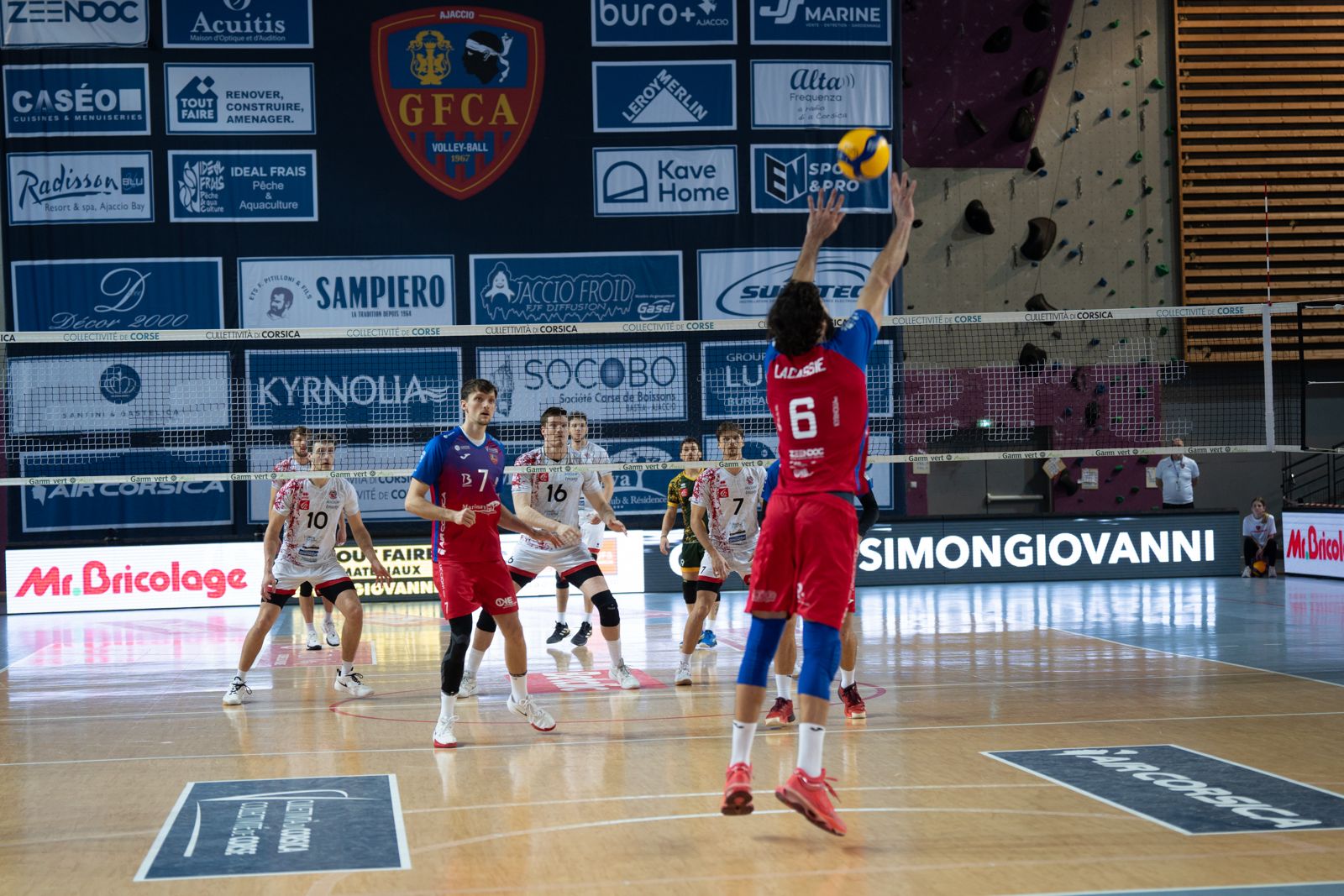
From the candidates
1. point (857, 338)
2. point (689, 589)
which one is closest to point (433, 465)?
point (857, 338)

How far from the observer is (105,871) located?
506cm

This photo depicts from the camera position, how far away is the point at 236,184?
17.9 metres

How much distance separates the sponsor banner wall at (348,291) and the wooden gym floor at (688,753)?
5664 mm

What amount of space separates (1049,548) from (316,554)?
12128 mm

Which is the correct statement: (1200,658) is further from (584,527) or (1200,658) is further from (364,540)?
(364,540)

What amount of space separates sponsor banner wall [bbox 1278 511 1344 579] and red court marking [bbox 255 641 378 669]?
1299 cm

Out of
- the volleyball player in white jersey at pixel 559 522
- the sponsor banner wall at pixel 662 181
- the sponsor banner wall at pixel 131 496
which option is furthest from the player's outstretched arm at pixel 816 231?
the sponsor banner wall at pixel 131 496

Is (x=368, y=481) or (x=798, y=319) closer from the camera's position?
(x=798, y=319)

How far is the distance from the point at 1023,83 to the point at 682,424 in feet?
31.2

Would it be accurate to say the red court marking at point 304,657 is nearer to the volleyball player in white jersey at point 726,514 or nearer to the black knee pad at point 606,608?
the black knee pad at point 606,608

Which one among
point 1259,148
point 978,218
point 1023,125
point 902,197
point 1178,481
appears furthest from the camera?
point 1259,148

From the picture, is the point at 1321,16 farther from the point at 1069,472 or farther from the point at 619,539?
the point at 619,539

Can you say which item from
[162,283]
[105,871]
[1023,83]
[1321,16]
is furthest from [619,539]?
[1321,16]

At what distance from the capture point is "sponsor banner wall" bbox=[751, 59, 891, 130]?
1853 centimetres
